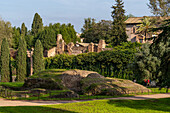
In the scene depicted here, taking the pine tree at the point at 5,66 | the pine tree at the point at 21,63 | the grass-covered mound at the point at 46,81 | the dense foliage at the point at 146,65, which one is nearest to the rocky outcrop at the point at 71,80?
the grass-covered mound at the point at 46,81

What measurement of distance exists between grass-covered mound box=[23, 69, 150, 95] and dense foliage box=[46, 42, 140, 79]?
649 inches

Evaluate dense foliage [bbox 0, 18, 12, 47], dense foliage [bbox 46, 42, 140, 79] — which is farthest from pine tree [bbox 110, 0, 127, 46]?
dense foliage [bbox 0, 18, 12, 47]

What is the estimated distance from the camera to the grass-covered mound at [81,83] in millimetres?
26859

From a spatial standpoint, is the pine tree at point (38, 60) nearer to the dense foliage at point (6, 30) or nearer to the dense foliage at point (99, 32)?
the dense foliage at point (6, 30)

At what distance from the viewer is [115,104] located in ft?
63.7

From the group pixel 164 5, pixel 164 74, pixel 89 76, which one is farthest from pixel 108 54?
pixel 164 74

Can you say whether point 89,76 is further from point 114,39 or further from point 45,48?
point 45,48

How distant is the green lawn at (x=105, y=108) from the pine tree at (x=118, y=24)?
48681mm

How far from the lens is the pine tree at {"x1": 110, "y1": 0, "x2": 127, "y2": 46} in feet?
225

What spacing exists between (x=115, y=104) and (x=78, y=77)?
508 inches

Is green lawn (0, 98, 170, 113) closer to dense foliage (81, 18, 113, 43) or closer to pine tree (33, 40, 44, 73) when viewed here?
pine tree (33, 40, 44, 73)

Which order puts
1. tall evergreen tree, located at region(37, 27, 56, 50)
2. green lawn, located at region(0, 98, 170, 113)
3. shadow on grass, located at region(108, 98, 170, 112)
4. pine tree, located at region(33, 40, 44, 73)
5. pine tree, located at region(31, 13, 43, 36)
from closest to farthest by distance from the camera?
green lawn, located at region(0, 98, 170, 113) < shadow on grass, located at region(108, 98, 170, 112) < pine tree, located at region(33, 40, 44, 73) < tall evergreen tree, located at region(37, 27, 56, 50) < pine tree, located at region(31, 13, 43, 36)

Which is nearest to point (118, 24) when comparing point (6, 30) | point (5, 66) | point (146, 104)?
point (5, 66)

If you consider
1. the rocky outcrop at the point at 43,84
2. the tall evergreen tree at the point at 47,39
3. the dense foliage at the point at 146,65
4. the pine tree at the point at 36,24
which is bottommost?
the rocky outcrop at the point at 43,84
